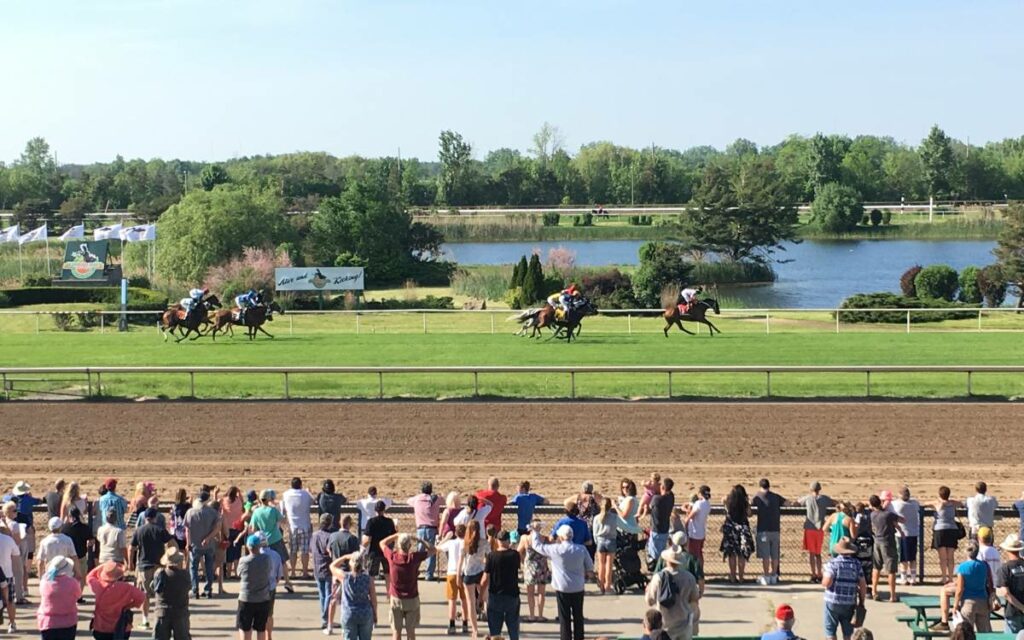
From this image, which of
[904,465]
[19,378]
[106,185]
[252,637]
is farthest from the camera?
[106,185]

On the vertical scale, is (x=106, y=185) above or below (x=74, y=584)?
above

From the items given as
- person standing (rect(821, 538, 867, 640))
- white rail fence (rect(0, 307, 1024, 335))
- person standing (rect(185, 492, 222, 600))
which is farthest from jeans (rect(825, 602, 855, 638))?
white rail fence (rect(0, 307, 1024, 335))

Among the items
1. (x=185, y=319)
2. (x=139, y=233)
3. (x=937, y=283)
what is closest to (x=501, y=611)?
(x=185, y=319)

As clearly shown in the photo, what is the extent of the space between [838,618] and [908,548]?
2.80 metres

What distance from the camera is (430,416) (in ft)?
68.2

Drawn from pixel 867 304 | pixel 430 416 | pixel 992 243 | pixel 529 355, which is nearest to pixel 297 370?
pixel 430 416

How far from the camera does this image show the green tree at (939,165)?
378 ft

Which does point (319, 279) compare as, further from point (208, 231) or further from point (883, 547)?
point (883, 547)

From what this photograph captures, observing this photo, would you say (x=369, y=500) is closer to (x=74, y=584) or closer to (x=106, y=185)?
(x=74, y=584)

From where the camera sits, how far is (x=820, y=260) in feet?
252

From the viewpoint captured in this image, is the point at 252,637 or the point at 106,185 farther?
the point at 106,185

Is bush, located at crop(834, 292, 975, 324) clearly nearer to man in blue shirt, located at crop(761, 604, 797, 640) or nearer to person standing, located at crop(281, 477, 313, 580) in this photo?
person standing, located at crop(281, 477, 313, 580)

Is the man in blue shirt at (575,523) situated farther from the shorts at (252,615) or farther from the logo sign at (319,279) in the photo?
the logo sign at (319,279)

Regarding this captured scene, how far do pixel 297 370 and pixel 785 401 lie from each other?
850 cm
